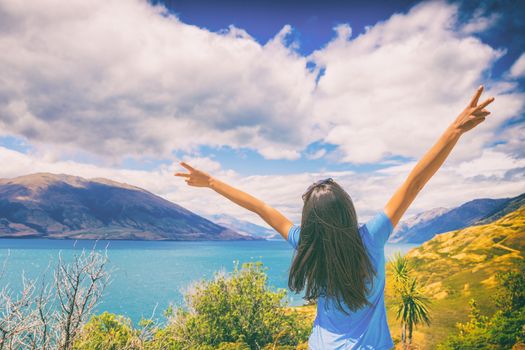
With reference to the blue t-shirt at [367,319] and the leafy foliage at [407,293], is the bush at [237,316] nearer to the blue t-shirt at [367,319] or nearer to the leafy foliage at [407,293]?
the leafy foliage at [407,293]

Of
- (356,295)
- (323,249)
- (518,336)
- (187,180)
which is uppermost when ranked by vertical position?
(187,180)

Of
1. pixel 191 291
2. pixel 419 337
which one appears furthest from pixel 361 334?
pixel 419 337

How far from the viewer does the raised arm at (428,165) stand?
6.54 feet

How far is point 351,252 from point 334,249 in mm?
95

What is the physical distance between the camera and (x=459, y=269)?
3044 inches

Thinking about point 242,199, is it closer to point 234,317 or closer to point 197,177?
point 197,177

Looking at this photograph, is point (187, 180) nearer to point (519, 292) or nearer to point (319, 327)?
point (319, 327)

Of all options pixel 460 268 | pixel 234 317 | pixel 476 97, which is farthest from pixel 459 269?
pixel 476 97

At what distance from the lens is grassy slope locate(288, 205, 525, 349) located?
171 ft

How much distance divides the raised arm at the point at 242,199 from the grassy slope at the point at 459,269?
139 ft

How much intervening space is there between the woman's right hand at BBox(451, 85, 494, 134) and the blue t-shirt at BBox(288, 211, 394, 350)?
70cm

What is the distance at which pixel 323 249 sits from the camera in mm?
2125

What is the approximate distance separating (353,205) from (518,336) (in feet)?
97.7

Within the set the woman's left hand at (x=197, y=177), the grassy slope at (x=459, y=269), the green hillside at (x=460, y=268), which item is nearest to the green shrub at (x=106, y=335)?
the woman's left hand at (x=197, y=177)
